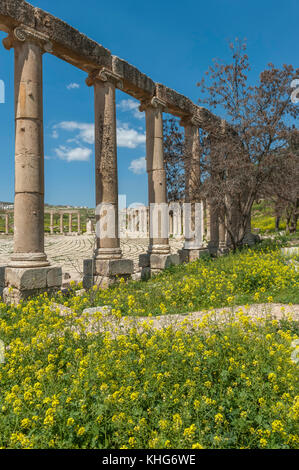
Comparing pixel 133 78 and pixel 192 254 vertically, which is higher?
pixel 133 78

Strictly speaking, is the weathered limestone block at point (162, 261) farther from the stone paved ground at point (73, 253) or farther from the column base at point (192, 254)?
the stone paved ground at point (73, 253)

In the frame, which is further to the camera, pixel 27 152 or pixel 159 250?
pixel 159 250

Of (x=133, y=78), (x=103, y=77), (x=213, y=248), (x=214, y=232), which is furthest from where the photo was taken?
(x=214, y=232)

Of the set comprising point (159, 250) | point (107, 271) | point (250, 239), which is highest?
point (250, 239)

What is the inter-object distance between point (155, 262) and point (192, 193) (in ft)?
11.6

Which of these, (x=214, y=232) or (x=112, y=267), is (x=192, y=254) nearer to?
(x=214, y=232)

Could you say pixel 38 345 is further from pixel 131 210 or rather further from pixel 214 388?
pixel 131 210

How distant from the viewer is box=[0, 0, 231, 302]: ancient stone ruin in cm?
787

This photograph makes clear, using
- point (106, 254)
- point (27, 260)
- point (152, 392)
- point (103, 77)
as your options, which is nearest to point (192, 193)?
point (106, 254)

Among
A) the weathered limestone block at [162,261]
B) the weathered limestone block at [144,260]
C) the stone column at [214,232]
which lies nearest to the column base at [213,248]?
the stone column at [214,232]

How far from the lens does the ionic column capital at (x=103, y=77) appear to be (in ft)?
32.6

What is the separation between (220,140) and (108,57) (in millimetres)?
5966

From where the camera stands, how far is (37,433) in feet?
8.48

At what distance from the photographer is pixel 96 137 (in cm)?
1023
